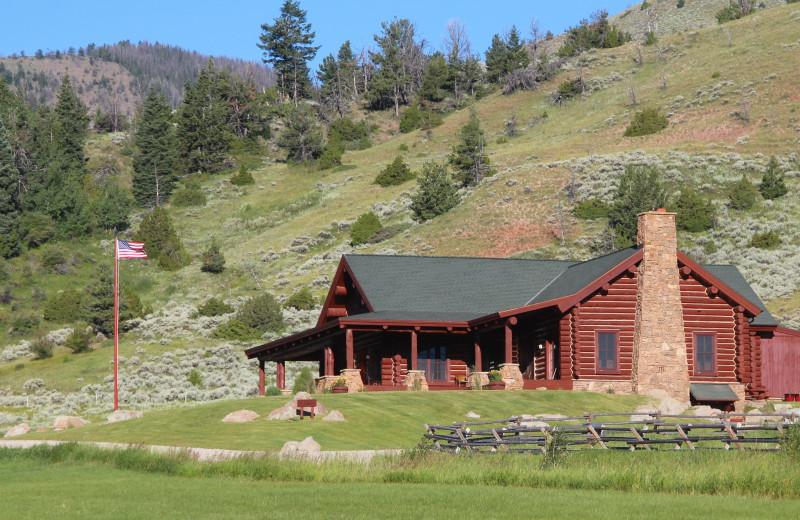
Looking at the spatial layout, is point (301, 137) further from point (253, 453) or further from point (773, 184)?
point (253, 453)

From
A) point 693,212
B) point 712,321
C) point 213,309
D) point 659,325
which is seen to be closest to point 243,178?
point 213,309

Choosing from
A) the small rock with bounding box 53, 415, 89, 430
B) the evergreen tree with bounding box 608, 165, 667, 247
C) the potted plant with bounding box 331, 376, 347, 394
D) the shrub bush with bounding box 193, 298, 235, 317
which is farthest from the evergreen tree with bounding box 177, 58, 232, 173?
the small rock with bounding box 53, 415, 89, 430

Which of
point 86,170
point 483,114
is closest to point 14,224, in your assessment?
point 86,170

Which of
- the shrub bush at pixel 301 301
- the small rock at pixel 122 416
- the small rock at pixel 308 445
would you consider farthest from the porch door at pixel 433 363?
the shrub bush at pixel 301 301

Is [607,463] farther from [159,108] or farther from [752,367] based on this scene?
[159,108]

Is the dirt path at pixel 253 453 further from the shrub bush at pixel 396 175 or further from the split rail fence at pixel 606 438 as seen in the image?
the shrub bush at pixel 396 175

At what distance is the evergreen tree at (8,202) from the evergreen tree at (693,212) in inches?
2291

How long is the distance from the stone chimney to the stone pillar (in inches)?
308

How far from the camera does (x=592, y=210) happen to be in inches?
3300

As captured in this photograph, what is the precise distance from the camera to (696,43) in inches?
5221

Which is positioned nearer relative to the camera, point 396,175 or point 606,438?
point 606,438

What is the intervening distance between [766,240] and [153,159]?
2661 inches

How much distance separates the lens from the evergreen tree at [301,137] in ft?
401

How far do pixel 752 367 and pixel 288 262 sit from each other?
54.0m
